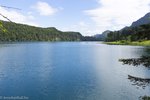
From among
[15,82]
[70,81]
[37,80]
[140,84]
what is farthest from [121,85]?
[15,82]

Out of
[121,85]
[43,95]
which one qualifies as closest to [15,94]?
[43,95]

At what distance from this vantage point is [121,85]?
4459 centimetres

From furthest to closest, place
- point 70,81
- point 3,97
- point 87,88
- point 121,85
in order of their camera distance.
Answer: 1. point 70,81
2. point 121,85
3. point 87,88
4. point 3,97

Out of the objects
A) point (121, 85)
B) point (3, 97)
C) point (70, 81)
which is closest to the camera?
point (3, 97)

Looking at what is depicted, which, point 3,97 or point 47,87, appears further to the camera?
point 47,87

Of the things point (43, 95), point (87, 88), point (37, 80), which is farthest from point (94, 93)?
point (37, 80)

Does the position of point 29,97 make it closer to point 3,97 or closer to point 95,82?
point 3,97

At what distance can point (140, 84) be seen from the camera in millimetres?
42812

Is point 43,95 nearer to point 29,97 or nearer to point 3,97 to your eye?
point 29,97

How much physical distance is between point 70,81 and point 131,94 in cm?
1516

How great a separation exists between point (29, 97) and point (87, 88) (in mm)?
10845

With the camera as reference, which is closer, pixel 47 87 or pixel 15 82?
pixel 47 87

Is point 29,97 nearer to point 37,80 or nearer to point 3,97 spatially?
point 3,97

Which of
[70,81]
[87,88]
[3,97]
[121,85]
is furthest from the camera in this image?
[70,81]
